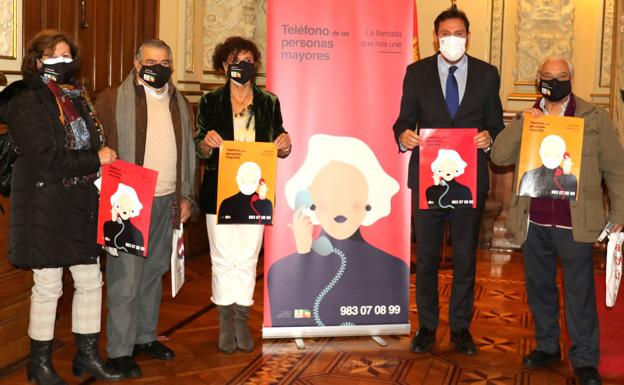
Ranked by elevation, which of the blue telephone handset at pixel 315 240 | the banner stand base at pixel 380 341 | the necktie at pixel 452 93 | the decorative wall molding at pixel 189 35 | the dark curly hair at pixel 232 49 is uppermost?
the decorative wall molding at pixel 189 35

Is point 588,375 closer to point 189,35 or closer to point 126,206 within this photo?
point 126,206

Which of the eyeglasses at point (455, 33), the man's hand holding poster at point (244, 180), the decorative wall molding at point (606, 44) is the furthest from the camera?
the decorative wall molding at point (606, 44)

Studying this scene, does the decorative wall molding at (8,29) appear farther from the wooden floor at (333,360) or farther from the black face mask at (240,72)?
the wooden floor at (333,360)

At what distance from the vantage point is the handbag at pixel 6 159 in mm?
3357

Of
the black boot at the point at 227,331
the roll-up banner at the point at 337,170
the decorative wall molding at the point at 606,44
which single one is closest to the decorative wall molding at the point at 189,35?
the roll-up banner at the point at 337,170

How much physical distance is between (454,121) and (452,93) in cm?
14

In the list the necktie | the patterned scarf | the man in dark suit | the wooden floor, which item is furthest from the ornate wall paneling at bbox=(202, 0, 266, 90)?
the patterned scarf

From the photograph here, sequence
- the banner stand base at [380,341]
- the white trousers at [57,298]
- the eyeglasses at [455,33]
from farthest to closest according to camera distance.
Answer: the banner stand base at [380,341]
the eyeglasses at [455,33]
the white trousers at [57,298]

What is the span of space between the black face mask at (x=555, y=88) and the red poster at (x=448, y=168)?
41 cm

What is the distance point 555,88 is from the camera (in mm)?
3639

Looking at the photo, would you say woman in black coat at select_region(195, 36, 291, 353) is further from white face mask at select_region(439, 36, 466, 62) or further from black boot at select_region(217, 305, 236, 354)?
white face mask at select_region(439, 36, 466, 62)

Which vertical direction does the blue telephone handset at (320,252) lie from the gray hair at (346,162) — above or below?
below

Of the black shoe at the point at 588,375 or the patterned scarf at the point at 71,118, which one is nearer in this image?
the patterned scarf at the point at 71,118

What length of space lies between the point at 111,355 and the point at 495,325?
230 centimetres
